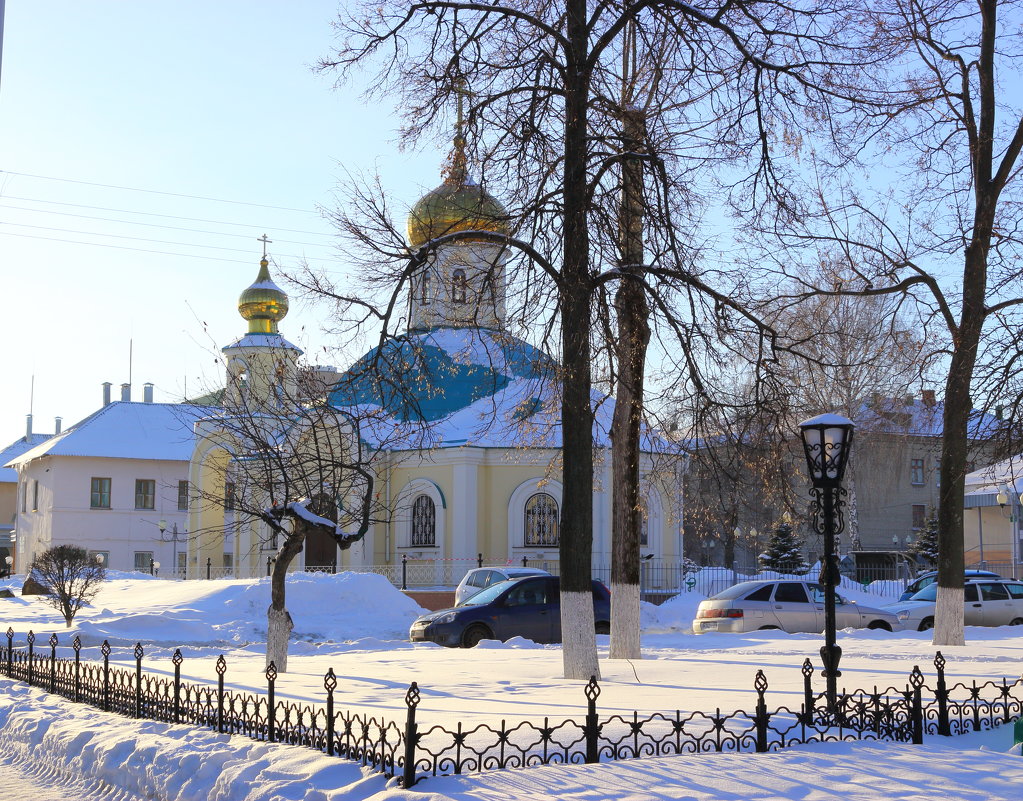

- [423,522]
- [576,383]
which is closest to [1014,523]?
[423,522]

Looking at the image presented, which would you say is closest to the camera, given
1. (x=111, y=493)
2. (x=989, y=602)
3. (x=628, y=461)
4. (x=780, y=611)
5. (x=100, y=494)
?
(x=628, y=461)

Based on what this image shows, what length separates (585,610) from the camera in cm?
1208

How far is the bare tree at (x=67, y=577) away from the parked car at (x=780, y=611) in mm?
12631

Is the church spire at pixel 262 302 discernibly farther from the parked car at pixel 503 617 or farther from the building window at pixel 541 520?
the parked car at pixel 503 617

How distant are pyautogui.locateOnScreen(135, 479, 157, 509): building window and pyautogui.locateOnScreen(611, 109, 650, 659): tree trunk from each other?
1699 inches

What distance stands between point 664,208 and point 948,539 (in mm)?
7021

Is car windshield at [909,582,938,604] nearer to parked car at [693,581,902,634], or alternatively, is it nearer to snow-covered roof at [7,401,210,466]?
parked car at [693,581,902,634]

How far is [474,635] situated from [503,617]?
61 cm

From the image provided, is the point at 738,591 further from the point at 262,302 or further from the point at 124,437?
the point at 124,437

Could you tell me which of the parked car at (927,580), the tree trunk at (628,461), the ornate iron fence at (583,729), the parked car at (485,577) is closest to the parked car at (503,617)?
the parked car at (485,577)

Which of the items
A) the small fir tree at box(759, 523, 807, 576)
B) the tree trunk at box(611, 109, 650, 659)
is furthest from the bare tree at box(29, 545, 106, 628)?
the small fir tree at box(759, 523, 807, 576)

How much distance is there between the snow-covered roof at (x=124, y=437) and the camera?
53.2 meters

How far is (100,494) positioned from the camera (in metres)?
53.2

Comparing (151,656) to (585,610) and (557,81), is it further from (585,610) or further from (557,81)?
(557,81)
